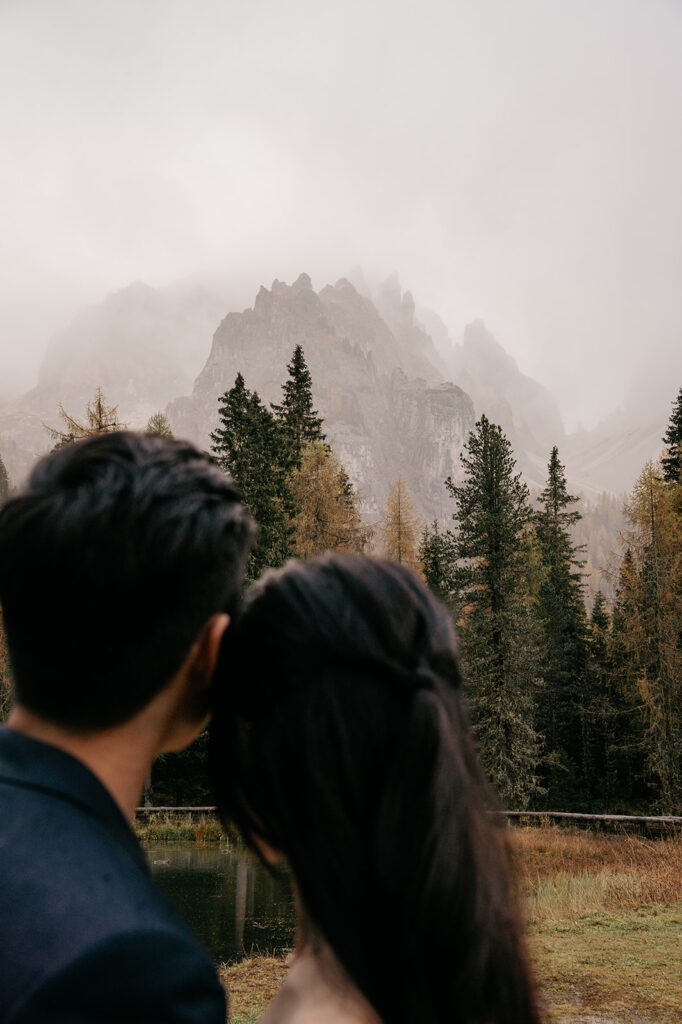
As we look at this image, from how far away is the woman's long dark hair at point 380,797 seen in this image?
118 cm

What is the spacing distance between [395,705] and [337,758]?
13cm

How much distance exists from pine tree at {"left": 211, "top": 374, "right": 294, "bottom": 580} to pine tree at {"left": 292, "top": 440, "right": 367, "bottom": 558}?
37.8 inches

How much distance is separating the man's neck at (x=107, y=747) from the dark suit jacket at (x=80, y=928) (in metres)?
0.08

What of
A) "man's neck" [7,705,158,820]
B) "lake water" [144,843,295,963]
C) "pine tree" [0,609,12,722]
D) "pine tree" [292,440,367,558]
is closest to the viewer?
"man's neck" [7,705,158,820]

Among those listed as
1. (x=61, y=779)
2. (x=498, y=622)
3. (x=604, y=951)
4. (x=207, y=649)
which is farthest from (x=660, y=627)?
(x=61, y=779)

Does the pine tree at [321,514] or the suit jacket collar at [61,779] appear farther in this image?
the pine tree at [321,514]

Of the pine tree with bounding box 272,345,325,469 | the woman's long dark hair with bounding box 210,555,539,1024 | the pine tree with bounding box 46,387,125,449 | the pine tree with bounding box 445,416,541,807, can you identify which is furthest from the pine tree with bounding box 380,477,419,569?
the woman's long dark hair with bounding box 210,555,539,1024

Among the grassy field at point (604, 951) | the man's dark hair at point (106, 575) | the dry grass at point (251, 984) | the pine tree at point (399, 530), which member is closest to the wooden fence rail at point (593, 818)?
the grassy field at point (604, 951)

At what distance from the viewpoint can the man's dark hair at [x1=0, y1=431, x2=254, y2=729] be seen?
4.09 feet

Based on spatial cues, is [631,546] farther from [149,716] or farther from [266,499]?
[149,716]

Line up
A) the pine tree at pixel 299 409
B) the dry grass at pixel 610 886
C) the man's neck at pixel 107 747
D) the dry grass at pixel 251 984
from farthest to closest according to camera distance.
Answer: the pine tree at pixel 299 409 → the dry grass at pixel 610 886 → the dry grass at pixel 251 984 → the man's neck at pixel 107 747

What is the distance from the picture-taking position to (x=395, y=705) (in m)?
1.24

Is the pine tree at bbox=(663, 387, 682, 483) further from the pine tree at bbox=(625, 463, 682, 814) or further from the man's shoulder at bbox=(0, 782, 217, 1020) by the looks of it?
the man's shoulder at bbox=(0, 782, 217, 1020)

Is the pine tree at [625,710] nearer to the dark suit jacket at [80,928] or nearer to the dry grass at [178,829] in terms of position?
the dry grass at [178,829]
